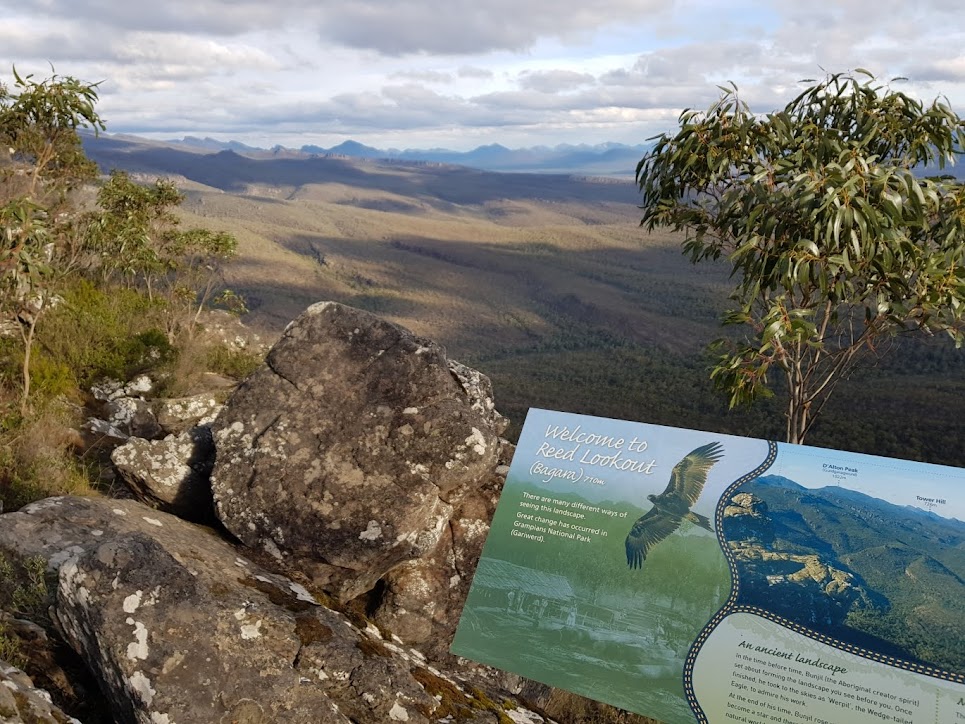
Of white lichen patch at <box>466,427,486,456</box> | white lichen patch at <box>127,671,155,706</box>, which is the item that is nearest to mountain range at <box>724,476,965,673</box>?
white lichen patch at <box>466,427,486,456</box>

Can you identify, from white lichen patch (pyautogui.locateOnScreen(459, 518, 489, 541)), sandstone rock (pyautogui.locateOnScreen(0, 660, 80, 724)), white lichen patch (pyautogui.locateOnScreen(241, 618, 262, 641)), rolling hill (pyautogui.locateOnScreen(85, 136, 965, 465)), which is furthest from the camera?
rolling hill (pyautogui.locateOnScreen(85, 136, 965, 465))

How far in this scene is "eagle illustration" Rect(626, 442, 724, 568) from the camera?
5.12m

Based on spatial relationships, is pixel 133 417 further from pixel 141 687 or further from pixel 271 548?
pixel 141 687

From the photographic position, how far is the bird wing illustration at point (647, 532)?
5.11 metres

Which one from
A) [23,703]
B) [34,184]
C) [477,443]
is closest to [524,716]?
[477,443]

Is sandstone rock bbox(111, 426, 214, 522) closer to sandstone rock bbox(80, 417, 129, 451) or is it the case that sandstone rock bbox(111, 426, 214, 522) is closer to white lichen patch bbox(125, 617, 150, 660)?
sandstone rock bbox(80, 417, 129, 451)

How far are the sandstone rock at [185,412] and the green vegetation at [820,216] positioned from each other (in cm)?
575

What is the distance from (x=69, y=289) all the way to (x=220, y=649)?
10.6 m

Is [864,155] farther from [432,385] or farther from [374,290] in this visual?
[374,290]

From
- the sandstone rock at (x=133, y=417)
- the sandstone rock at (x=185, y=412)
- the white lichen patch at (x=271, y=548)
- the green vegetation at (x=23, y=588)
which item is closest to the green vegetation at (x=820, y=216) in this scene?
the white lichen patch at (x=271, y=548)

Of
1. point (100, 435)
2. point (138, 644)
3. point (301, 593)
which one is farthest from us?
point (100, 435)

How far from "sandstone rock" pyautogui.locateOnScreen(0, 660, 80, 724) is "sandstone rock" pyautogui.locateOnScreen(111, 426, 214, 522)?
291 cm

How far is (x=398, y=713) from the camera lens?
4840mm

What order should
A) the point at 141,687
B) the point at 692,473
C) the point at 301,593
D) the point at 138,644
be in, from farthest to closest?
the point at 301,593 < the point at 692,473 < the point at 138,644 < the point at 141,687
